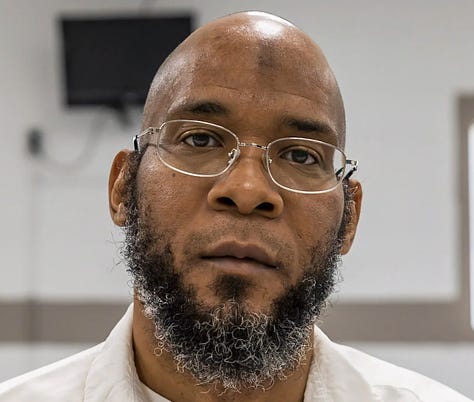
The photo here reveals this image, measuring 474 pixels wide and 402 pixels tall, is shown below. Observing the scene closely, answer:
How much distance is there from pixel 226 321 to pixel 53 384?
394 millimetres

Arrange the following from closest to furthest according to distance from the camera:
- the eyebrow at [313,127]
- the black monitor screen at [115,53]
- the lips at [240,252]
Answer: the lips at [240,252] < the eyebrow at [313,127] < the black monitor screen at [115,53]

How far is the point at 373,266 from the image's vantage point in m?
2.87

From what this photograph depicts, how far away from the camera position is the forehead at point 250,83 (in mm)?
1087

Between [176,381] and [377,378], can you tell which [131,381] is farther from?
[377,378]

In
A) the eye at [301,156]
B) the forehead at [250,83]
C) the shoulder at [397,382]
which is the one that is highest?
the forehead at [250,83]

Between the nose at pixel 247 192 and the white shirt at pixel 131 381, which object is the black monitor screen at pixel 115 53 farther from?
the nose at pixel 247 192

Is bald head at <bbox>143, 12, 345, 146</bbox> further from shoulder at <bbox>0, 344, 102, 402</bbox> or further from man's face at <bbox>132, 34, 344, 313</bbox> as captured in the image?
shoulder at <bbox>0, 344, 102, 402</bbox>

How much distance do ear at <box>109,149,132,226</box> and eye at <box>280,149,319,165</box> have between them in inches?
12.6

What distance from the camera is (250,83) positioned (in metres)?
1.10

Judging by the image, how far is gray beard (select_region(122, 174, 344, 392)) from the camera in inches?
40.1

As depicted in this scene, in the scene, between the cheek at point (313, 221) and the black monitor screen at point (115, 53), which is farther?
the black monitor screen at point (115, 53)

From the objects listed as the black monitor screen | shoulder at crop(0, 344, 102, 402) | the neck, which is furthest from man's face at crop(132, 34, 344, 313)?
the black monitor screen

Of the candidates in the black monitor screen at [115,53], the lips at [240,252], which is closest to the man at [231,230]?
the lips at [240,252]

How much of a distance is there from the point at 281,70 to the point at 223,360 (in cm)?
50
